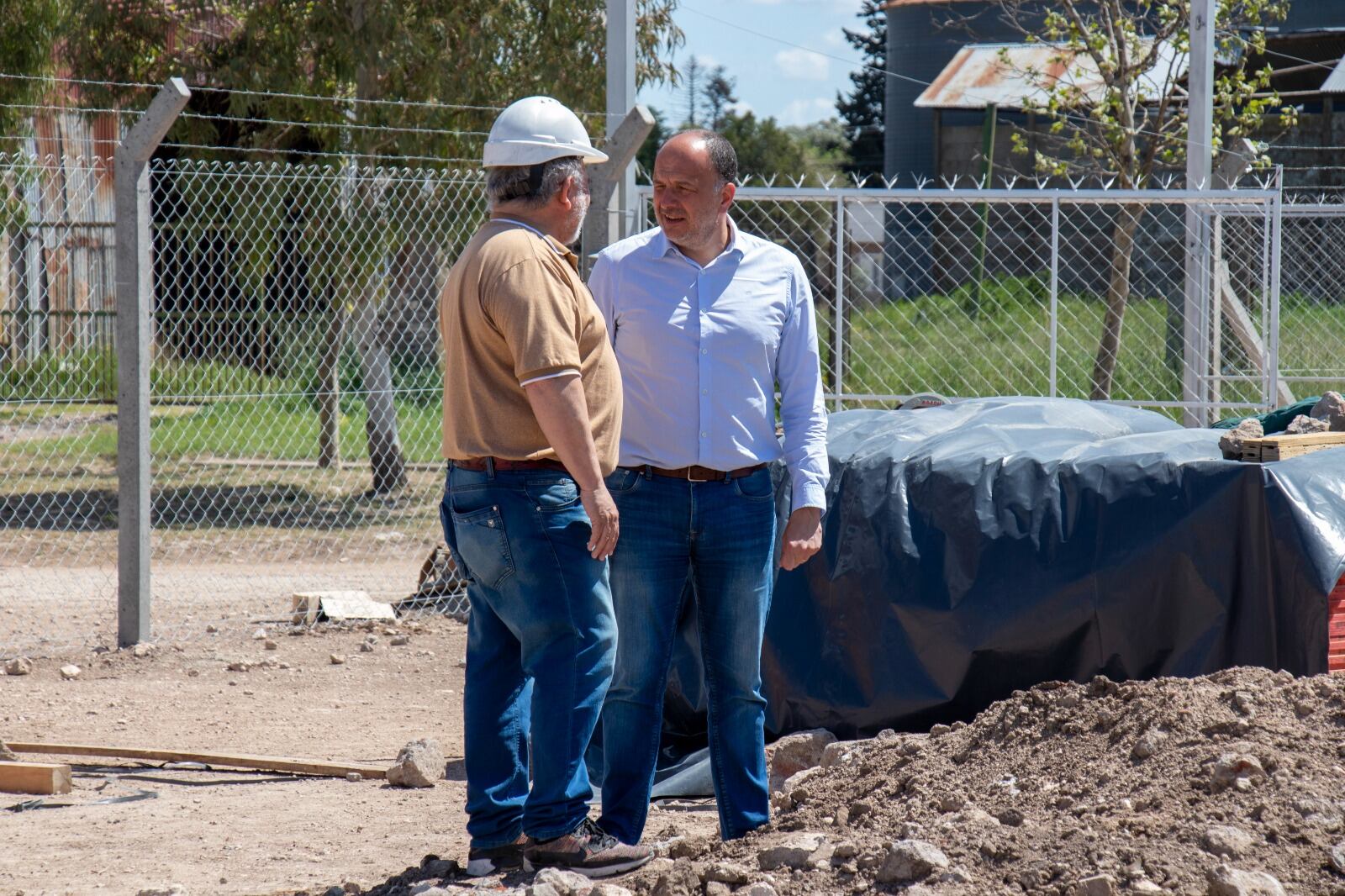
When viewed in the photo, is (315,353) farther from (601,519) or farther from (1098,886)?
(1098,886)

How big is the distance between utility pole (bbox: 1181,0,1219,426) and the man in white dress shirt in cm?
515

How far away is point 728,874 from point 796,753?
1.45 m

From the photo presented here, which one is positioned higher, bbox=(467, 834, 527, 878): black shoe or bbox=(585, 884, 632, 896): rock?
bbox=(585, 884, 632, 896): rock

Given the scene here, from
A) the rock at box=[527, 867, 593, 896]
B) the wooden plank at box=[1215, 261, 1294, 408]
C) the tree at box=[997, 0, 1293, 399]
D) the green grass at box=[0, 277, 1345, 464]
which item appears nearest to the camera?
the rock at box=[527, 867, 593, 896]

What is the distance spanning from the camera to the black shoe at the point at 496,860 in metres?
3.34

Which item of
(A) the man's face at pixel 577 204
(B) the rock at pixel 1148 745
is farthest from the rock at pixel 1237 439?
(A) the man's face at pixel 577 204

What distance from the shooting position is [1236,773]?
3137 mm

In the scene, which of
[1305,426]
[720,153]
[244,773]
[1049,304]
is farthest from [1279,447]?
[1049,304]

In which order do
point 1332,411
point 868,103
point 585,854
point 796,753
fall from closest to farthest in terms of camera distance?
point 585,854, point 796,753, point 1332,411, point 868,103

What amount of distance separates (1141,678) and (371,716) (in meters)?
2.94

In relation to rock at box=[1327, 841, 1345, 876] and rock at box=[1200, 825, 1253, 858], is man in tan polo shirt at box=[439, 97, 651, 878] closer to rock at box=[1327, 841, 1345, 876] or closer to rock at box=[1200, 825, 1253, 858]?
rock at box=[1200, 825, 1253, 858]

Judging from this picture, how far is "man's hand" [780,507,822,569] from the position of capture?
341 centimetres

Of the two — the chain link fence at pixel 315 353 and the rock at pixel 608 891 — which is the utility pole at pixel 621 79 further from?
the rock at pixel 608 891

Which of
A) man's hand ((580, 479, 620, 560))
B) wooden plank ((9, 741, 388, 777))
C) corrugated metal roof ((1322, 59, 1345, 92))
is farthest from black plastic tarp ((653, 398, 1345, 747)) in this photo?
corrugated metal roof ((1322, 59, 1345, 92))
